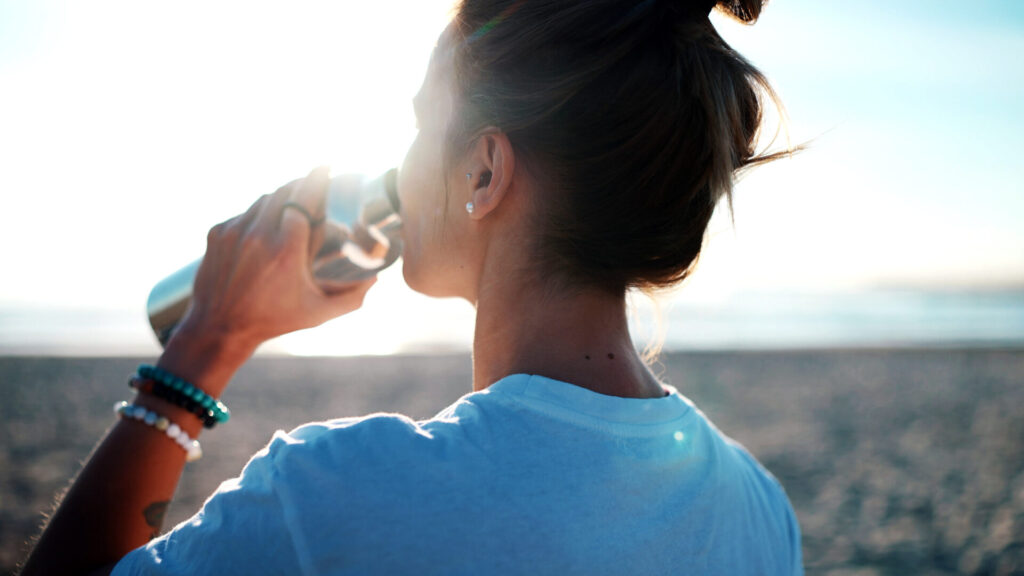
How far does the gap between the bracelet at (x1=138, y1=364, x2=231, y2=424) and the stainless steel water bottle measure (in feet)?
1.18

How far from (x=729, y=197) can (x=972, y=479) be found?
429cm

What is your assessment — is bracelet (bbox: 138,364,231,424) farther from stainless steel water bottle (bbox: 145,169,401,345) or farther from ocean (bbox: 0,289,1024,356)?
ocean (bbox: 0,289,1024,356)

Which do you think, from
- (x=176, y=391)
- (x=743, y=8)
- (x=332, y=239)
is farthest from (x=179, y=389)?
(x=743, y=8)

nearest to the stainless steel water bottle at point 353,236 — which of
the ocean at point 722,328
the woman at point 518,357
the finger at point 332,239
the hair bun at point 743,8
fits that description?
the finger at point 332,239

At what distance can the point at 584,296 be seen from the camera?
108cm

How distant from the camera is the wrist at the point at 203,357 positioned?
44.5 inches

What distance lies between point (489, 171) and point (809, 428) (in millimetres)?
5146

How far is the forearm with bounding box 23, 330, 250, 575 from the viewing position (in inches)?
37.0

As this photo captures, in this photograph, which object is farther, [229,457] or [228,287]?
[229,457]

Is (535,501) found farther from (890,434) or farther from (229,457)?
(890,434)

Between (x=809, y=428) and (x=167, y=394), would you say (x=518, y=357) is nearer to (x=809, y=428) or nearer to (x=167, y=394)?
(x=167, y=394)

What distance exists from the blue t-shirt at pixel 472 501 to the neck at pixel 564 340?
107 millimetres

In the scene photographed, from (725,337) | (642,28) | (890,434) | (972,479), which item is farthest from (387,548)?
(725,337)

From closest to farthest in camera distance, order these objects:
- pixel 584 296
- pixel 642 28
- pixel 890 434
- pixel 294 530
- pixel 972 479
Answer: pixel 294 530 < pixel 642 28 < pixel 584 296 < pixel 972 479 < pixel 890 434
